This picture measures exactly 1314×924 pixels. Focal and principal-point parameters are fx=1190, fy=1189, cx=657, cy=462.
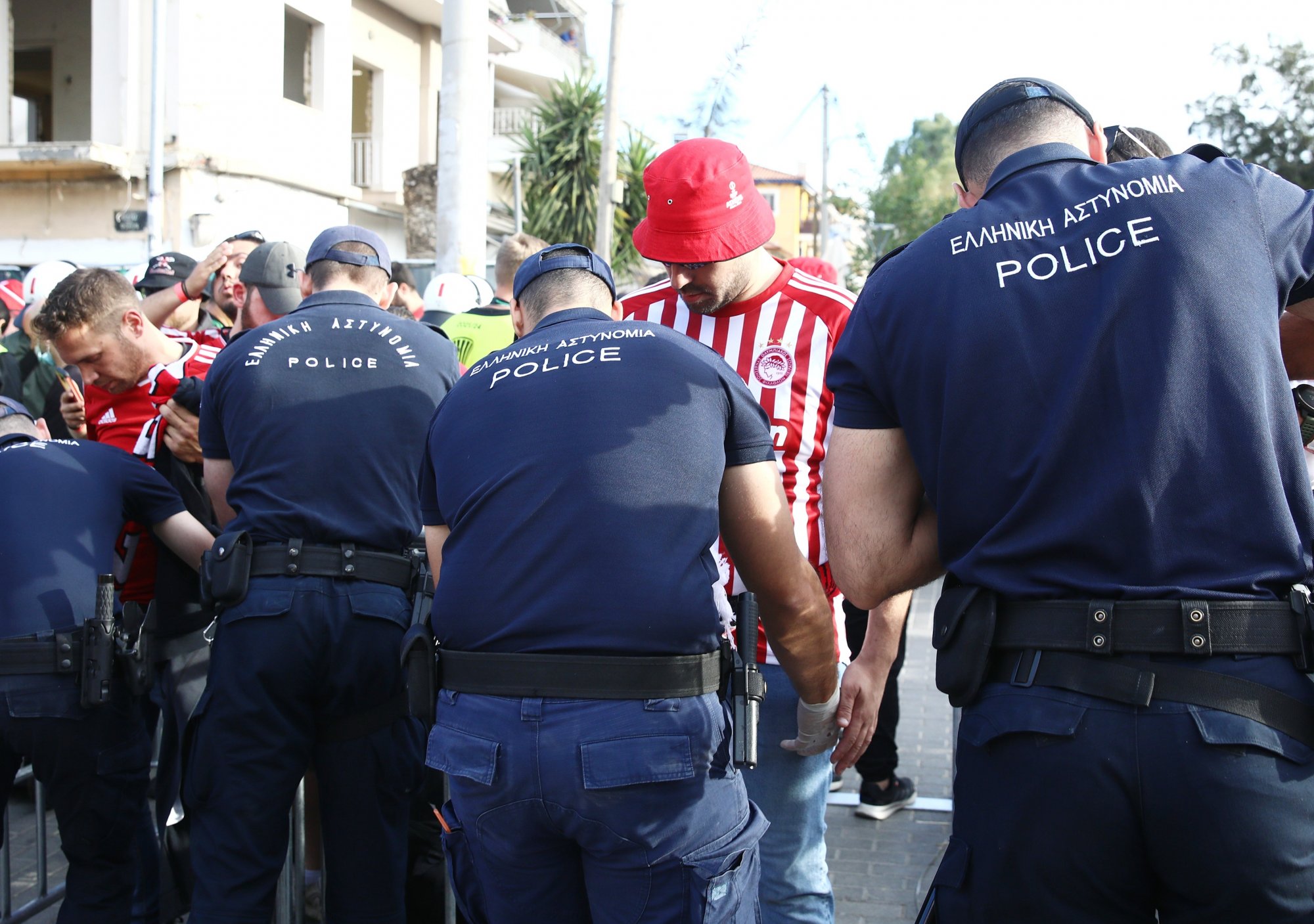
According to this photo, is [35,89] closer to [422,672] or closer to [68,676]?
[68,676]

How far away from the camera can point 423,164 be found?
23.9 m

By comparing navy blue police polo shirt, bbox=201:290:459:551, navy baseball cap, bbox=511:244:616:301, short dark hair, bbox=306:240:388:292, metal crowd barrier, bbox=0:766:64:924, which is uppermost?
short dark hair, bbox=306:240:388:292

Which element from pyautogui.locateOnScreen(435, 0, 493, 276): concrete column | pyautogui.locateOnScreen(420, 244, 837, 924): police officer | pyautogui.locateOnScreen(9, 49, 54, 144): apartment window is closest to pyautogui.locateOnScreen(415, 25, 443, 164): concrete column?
pyautogui.locateOnScreen(9, 49, 54, 144): apartment window

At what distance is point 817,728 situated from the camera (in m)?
2.81

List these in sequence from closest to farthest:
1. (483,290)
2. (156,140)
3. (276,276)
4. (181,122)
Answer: (276,276), (483,290), (156,140), (181,122)

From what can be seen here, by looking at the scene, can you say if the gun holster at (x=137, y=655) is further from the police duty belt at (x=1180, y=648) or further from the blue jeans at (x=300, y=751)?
the police duty belt at (x=1180, y=648)

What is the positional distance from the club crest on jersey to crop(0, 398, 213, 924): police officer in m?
2.08

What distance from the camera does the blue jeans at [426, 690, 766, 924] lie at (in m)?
2.21

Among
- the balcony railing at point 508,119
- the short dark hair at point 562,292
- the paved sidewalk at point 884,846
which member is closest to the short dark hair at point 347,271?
the short dark hair at point 562,292

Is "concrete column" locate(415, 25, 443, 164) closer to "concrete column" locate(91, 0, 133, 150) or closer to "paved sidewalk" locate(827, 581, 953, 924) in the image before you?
"concrete column" locate(91, 0, 133, 150)

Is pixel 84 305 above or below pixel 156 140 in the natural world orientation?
below

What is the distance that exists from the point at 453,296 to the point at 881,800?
3.68m

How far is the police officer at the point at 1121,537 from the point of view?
1834 millimetres

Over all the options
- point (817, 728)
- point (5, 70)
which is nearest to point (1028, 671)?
point (817, 728)
